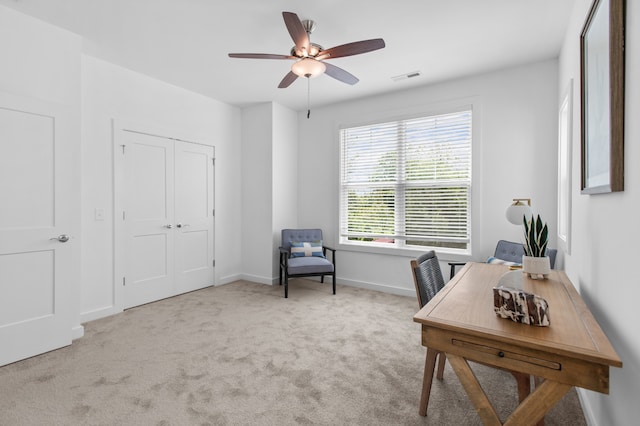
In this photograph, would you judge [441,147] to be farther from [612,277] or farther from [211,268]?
[211,268]

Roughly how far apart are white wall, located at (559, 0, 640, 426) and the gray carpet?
0.66 metres

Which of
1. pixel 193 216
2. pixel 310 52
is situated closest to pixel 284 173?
pixel 193 216

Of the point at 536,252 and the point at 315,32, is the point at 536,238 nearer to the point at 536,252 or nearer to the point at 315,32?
the point at 536,252

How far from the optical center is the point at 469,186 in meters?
3.83

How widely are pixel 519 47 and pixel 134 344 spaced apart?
4.62 meters

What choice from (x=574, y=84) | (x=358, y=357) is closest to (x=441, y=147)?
(x=574, y=84)

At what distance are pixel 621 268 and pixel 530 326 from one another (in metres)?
0.44

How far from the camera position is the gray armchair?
412 centimetres

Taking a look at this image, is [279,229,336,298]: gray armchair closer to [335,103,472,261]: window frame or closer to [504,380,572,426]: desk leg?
[335,103,472,261]: window frame

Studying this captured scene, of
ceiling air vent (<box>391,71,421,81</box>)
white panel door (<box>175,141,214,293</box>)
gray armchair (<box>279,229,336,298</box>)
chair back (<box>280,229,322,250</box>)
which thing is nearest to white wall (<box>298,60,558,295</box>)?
ceiling air vent (<box>391,71,421,81</box>)

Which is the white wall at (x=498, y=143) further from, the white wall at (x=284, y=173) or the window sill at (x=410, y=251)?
the white wall at (x=284, y=173)

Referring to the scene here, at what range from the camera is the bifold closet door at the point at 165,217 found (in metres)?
3.73

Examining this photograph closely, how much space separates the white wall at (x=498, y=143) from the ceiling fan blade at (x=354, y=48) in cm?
194

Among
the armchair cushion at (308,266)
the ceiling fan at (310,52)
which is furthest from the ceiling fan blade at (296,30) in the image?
the armchair cushion at (308,266)
